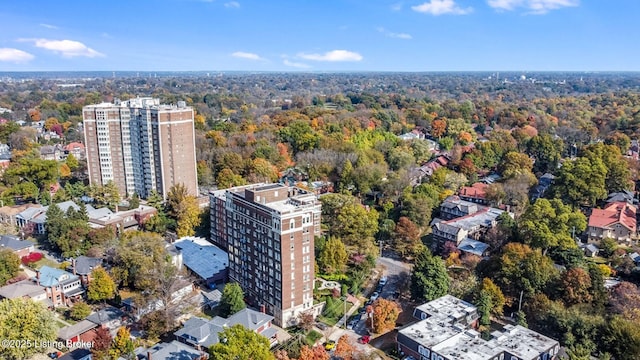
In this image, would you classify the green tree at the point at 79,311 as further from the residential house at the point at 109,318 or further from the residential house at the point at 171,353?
the residential house at the point at 171,353

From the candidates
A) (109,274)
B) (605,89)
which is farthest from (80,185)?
(605,89)

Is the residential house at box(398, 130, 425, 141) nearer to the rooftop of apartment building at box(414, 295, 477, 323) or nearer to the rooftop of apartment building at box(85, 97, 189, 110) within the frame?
the rooftop of apartment building at box(85, 97, 189, 110)

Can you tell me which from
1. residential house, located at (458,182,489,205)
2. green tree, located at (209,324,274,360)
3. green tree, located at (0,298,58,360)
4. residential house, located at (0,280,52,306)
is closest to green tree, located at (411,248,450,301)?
green tree, located at (209,324,274,360)

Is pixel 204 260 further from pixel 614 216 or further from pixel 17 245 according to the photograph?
pixel 614 216

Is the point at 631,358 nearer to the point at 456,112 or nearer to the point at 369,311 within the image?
the point at 369,311

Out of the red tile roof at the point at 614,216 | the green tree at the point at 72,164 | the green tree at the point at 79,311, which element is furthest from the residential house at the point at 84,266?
the red tile roof at the point at 614,216

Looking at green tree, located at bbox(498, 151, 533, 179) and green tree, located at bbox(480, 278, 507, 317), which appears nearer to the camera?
green tree, located at bbox(480, 278, 507, 317)
